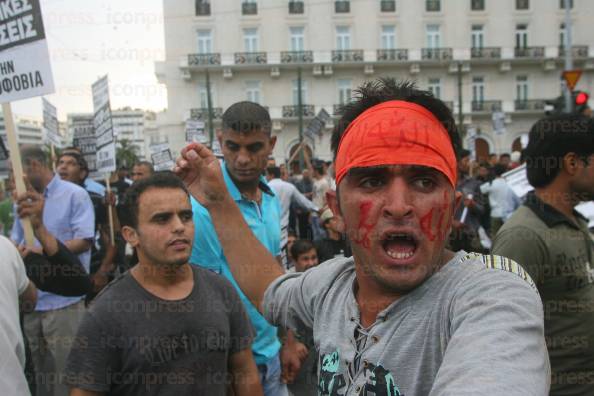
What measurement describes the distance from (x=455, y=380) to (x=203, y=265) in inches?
75.2

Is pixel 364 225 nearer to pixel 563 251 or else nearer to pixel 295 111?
pixel 563 251

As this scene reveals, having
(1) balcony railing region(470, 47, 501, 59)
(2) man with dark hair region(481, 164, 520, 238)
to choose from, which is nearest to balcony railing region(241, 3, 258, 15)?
(1) balcony railing region(470, 47, 501, 59)

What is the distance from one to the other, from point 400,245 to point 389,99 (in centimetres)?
36

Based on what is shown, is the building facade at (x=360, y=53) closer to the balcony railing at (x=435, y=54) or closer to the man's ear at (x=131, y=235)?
the balcony railing at (x=435, y=54)

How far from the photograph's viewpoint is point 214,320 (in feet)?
7.00

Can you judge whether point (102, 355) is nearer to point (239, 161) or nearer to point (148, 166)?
point (239, 161)

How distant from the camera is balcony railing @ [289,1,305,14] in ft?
105

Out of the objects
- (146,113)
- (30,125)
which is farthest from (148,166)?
(146,113)

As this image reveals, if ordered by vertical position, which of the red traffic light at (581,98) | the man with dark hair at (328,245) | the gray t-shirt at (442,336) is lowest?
the man with dark hair at (328,245)

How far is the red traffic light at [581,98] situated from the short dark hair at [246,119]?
7395 millimetres

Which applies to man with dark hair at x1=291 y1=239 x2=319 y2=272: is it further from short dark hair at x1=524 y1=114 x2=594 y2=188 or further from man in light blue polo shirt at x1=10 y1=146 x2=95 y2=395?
short dark hair at x1=524 y1=114 x2=594 y2=188

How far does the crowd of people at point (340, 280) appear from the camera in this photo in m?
0.99

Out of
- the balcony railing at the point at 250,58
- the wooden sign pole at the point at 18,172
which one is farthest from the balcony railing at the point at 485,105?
the wooden sign pole at the point at 18,172

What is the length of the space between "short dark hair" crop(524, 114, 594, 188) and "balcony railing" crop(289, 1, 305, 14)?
104ft
